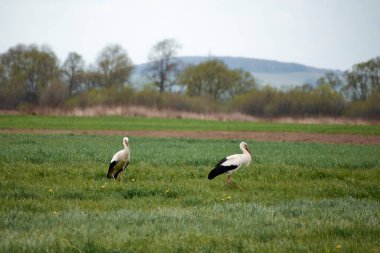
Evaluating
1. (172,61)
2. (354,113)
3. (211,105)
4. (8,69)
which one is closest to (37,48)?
(8,69)

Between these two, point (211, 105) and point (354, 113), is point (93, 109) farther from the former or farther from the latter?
point (354, 113)

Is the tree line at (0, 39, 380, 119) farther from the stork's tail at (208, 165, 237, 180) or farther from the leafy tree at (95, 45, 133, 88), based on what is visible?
the stork's tail at (208, 165, 237, 180)

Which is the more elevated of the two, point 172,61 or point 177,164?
point 172,61

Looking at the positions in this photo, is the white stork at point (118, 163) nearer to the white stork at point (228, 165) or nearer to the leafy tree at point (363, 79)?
the white stork at point (228, 165)

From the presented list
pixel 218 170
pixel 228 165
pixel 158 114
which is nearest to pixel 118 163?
pixel 218 170

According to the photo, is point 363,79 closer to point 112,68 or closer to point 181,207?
point 112,68

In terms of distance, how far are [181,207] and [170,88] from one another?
94012 mm

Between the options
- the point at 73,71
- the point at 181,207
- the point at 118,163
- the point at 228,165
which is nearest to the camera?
the point at 181,207

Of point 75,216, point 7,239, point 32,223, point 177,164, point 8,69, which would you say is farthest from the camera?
point 8,69

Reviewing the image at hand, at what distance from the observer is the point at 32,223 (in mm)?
8367

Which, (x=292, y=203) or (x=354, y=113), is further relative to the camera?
(x=354, y=113)

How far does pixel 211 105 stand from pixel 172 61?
130 feet

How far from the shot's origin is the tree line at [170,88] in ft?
219

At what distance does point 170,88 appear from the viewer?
104 m
